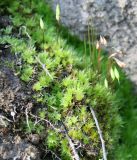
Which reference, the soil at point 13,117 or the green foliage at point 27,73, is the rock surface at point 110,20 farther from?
the soil at point 13,117

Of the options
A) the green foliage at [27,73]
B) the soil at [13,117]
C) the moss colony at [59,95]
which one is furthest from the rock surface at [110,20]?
the soil at [13,117]

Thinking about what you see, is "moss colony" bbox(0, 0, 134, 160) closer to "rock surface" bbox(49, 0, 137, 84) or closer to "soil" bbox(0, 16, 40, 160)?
"soil" bbox(0, 16, 40, 160)

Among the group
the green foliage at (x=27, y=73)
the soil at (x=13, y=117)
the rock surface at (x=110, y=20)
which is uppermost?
the rock surface at (x=110, y=20)

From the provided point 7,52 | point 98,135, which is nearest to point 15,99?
point 7,52

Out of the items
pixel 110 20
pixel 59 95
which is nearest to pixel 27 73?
pixel 59 95

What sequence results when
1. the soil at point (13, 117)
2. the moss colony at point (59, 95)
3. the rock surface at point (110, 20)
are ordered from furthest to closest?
the rock surface at point (110, 20), the moss colony at point (59, 95), the soil at point (13, 117)

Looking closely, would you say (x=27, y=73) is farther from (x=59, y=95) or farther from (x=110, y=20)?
(x=110, y=20)

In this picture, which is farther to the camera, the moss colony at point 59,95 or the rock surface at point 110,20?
the rock surface at point 110,20
